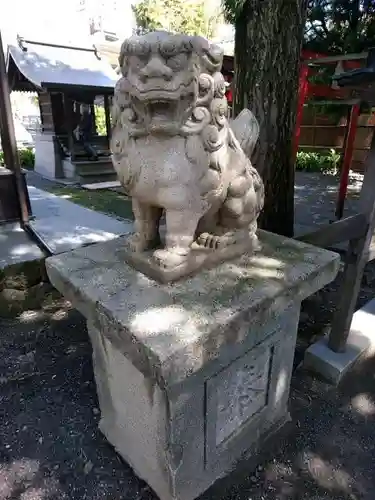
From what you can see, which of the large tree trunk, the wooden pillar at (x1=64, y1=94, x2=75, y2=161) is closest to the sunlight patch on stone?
the large tree trunk

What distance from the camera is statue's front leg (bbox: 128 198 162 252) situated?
155 centimetres

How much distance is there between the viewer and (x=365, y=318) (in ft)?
9.36

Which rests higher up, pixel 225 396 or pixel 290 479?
pixel 225 396

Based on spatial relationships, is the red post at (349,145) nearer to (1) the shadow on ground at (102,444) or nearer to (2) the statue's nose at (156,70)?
(1) the shadow on ground at (102,444)

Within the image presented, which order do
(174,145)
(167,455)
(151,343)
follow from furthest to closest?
1. (167,455)
2. (174,145)
3. (151,343)

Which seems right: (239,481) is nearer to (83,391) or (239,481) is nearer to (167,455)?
(167,455)

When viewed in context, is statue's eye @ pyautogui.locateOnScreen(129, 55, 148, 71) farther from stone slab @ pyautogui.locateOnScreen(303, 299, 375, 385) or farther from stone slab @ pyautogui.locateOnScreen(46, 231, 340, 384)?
stone slab @ pyautogui.locateOnScreen(303, 299, 375, 385)

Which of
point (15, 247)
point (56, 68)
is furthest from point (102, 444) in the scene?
point (56, 68)

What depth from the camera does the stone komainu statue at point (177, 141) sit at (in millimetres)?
1186

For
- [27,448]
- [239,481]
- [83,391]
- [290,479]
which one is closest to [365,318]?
[290,479]

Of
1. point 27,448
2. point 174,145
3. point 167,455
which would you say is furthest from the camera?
point 27,448

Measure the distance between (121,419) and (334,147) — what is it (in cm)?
1076

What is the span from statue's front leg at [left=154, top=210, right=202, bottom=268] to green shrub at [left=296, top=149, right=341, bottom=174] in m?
9.63

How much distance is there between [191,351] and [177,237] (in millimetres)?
466
